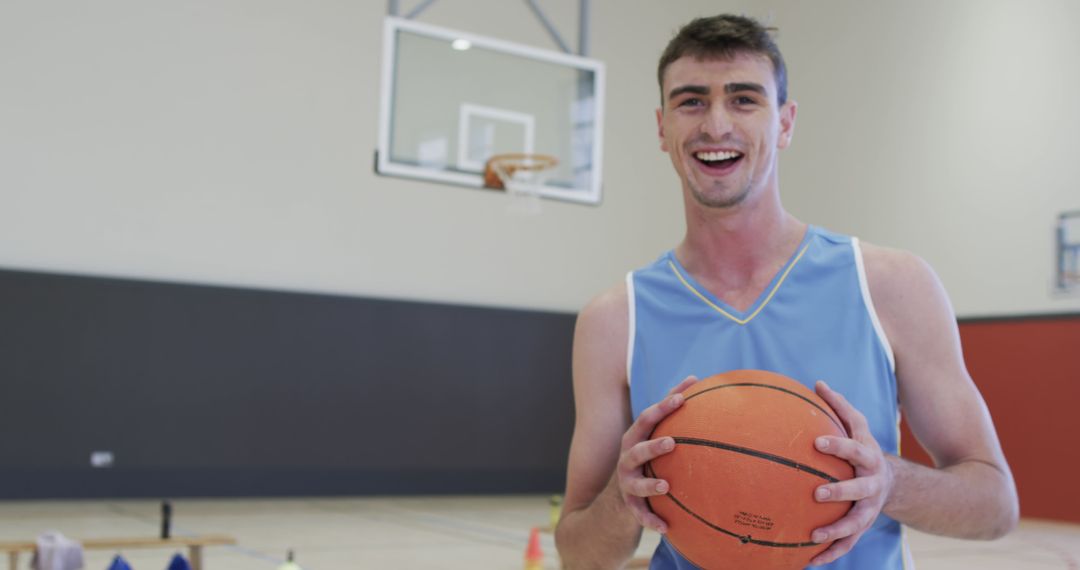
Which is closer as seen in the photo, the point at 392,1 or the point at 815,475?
the point at 815,475

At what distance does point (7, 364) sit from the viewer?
7109mm

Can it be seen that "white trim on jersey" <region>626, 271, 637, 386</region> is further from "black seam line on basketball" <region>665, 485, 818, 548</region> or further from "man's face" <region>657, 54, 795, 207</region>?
"black seam line on basketball" <region>665, 485, 818, 548</region>

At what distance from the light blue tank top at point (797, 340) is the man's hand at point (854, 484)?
0.25 metres

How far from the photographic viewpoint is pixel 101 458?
732 cm

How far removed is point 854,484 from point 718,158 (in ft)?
1.97

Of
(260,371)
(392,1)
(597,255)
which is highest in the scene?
(392,1)

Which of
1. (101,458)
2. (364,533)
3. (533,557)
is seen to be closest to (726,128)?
(533,557)

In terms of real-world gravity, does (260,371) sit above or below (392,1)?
below

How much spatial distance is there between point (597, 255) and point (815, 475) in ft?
26.8

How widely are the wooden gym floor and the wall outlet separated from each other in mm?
303

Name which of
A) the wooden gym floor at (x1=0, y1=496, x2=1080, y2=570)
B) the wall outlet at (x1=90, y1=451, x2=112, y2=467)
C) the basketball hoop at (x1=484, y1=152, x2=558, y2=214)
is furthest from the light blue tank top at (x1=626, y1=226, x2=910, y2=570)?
the wall outlet at (x1=90, y1=451, x2=112, y2=467)

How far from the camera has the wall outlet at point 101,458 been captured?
7.30m

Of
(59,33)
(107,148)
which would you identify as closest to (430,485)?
(107,148)

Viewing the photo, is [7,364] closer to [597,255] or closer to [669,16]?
[597,255]
